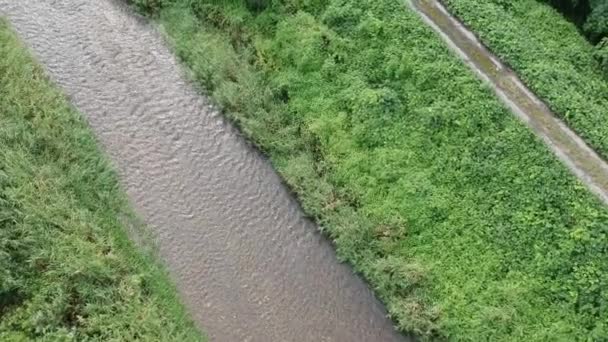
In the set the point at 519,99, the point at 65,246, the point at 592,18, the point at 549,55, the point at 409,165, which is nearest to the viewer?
the point at 65,246

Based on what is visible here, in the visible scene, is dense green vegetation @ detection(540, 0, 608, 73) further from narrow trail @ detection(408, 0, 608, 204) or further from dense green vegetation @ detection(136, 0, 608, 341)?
dense green vegetation @ detection(136, 0, 608, 341)

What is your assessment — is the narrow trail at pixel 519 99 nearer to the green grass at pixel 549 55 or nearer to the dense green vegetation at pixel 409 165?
the green grass at pixel 549 55

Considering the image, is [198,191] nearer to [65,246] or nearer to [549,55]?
[65,246]

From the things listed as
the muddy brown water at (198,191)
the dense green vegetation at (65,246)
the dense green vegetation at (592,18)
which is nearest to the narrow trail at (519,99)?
the dense green vegetation at (592,18)

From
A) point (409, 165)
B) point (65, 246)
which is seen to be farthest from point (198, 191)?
point (409, 165)

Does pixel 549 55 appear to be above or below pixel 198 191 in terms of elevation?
above

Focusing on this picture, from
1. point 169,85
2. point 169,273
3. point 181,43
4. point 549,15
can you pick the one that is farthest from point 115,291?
point 549,15

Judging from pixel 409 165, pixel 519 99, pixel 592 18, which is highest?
pixel 592 18
